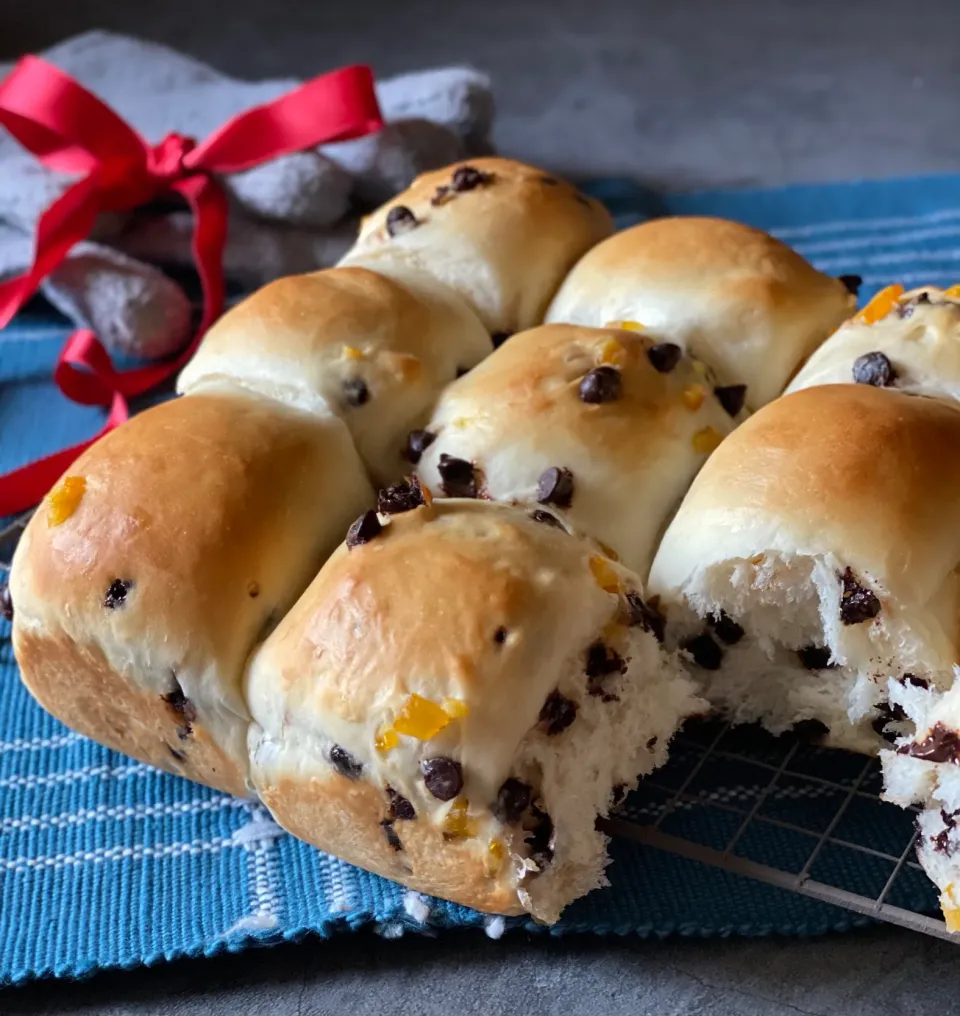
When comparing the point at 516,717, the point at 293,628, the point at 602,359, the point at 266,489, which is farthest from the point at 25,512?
the point at 516,717

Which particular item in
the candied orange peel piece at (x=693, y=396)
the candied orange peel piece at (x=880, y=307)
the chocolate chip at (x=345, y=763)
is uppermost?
the candied orange peel piece at (x=880, y=307)

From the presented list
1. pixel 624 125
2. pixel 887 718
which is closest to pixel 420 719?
pixel 887 718

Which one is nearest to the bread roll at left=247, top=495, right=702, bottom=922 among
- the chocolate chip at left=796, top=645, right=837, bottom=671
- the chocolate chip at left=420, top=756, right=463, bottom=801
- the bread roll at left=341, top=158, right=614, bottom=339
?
the chocolate chip at left=420, top=756, right=463, bottom=801

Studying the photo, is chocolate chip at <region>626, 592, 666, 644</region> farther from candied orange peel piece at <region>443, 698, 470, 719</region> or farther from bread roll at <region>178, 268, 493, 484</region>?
bread roll at <region>178, 268, 493, 484</region>

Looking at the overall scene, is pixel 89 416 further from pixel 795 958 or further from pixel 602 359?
pixel 795 958

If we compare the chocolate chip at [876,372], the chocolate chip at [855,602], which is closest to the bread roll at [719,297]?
the chocolate chip at [876,372]

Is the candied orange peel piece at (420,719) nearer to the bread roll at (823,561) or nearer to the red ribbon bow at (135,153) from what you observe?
the bread roll at (823,561)
